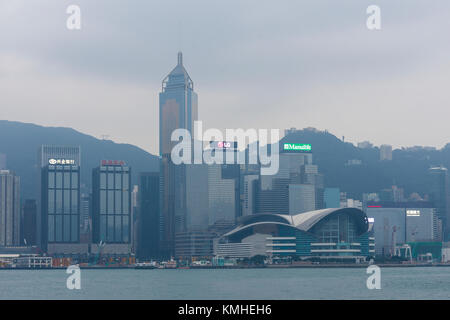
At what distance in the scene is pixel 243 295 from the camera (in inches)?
3558

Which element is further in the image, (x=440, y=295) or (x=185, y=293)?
(x=185, y=293)
